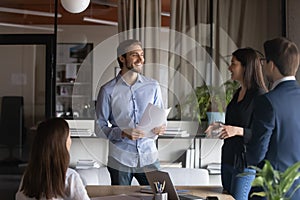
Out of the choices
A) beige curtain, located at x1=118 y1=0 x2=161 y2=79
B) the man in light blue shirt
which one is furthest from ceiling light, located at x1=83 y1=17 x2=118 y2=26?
the man in light blue shirt

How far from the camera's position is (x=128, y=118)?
3.98 meters

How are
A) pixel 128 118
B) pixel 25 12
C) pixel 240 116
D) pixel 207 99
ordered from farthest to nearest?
pixel 25 12
pixel 207 99
pixel 128 118
pixel 240 116

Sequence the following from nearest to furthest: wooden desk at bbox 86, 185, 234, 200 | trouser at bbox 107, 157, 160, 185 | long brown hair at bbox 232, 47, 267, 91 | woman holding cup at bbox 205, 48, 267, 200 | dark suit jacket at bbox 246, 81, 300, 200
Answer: dark suit jacket at bbox 246, 81, 300, 200 < wooden desk at bbox 86, 185, 234, 200 < woman holding cup at bbox 205, 48, 267, 200 < long brown hair at bbox 232, 47, 267, 91 < trouser at bbox 107, 157, 160, 185

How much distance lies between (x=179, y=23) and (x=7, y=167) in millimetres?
2656

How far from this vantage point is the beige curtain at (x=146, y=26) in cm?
620

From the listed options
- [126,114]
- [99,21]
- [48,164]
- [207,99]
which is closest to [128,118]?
[126,114]

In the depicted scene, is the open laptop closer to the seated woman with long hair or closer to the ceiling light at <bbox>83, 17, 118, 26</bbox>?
the seated woman with long hair

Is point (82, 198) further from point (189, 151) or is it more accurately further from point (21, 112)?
point (21, 112)

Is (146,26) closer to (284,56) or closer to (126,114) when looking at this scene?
(126,114)

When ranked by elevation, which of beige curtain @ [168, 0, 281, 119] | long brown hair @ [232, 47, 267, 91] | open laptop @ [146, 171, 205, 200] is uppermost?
beige curtain @ [168, 0, 281, 119]

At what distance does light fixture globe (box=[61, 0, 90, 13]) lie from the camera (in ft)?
19.5

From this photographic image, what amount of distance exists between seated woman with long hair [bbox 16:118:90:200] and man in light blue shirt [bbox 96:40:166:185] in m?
1.14

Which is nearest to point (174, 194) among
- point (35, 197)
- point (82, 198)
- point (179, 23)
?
point (82, 198)

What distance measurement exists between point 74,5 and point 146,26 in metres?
0.88
